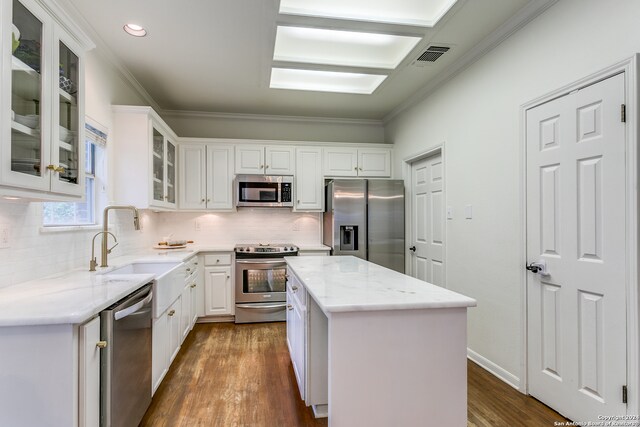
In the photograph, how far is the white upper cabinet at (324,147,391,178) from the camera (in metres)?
4.52

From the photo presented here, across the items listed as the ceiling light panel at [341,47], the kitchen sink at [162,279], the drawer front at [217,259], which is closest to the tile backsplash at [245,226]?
the drawer front at [217,259]

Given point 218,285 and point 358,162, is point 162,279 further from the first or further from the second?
point 358,162

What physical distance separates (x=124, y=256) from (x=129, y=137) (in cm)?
112

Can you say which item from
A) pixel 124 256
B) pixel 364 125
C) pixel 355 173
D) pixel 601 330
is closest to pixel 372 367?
pixel 601 330

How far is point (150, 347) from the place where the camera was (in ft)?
6.75

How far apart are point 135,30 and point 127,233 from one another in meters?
1.83

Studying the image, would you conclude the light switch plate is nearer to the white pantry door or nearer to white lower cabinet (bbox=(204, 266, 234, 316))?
the white pantry door

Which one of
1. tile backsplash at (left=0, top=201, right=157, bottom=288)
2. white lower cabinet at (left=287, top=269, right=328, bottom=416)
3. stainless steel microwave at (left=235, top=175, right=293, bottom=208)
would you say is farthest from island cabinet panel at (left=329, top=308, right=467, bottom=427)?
stainless steel microwave at (left=235, top=175, right=293, bottom=208)

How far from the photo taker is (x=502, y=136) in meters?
2.57

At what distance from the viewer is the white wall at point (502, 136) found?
1.89m

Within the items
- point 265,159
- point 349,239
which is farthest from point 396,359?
point 265,159

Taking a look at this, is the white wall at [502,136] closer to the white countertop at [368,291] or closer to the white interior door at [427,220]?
the white interior door at [427,220]

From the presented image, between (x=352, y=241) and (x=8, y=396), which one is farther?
(x=352, y=241)

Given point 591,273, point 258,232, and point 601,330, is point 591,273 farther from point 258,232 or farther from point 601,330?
point 258,232
